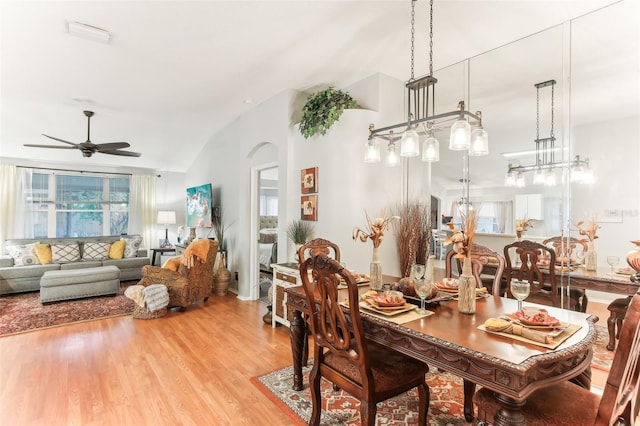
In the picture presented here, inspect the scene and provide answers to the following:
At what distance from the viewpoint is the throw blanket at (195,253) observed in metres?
4.35

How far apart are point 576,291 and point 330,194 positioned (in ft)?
8.09

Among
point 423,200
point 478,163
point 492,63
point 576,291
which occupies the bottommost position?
point 576,291

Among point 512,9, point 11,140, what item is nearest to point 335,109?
point 512,9

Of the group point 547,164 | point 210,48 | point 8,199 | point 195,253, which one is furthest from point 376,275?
point 8,199

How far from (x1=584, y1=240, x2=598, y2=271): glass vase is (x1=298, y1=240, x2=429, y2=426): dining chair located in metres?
1.85

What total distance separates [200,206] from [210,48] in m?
3.67

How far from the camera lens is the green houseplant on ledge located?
141 inches

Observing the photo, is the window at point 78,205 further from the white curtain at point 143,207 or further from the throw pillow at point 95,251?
the throw pillow at point 95,251

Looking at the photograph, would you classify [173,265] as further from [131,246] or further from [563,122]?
[563,122]

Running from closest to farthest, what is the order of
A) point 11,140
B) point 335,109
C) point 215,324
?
point 335,109 < point 215,324 < point 11,140

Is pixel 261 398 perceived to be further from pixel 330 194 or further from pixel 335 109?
pixel 335 109

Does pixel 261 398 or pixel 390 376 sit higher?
pixel 390 376

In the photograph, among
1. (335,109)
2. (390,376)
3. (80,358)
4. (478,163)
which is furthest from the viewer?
(335,109)

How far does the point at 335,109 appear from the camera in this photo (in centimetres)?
355
